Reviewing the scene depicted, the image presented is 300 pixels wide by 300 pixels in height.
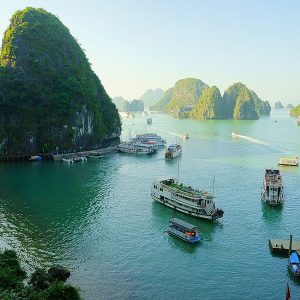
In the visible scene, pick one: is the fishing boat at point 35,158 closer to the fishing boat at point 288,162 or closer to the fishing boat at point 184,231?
the fishing boat at point 184,231

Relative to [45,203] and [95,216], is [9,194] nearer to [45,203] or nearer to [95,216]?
[45,203]

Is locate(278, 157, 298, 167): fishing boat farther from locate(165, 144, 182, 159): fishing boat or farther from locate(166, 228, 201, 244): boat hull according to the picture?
locate(166, 228, 201, 244): boat hull

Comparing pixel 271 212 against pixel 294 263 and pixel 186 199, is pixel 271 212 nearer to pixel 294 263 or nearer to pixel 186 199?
pixel 186 199

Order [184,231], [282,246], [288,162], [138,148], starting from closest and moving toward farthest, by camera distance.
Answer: [282,246], [184,231], [288,162], [138,148]

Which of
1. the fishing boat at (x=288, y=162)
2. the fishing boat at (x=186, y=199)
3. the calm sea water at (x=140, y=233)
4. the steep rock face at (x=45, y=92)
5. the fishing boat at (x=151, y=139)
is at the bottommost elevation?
the calm sea water at (x=140, y=233)

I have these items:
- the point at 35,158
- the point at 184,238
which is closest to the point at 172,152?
the point at 35,158

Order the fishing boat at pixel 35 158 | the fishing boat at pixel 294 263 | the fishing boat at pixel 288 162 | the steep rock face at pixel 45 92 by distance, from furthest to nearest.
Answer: the steep rock face at pixel 45 92
the fishing boat at pixel 35 158
the fishing boat at pixel 288 162
the fishing boat at pixel 294 263

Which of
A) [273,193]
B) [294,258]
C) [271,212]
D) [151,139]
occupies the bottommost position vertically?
[294,258]

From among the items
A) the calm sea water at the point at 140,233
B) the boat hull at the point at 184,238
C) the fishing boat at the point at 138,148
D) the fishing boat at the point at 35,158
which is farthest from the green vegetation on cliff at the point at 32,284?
the fishing boat at the point at 138,148
